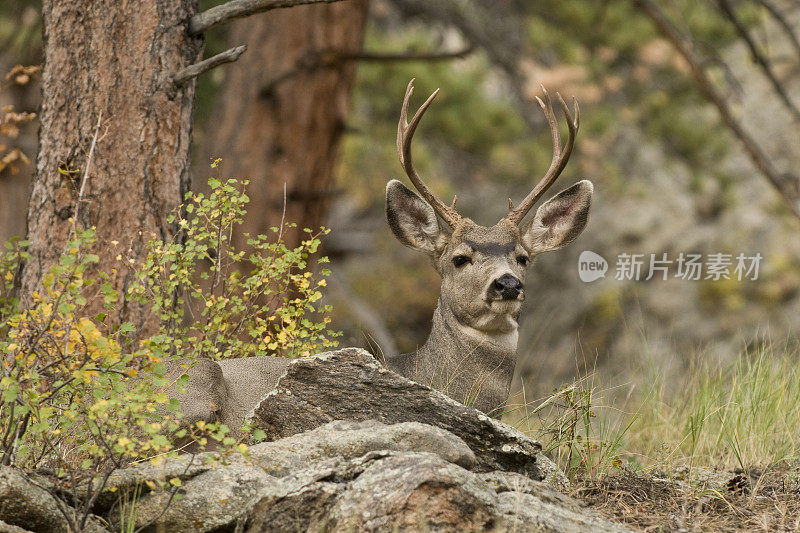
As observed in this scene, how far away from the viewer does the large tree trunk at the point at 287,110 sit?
27.9 feet


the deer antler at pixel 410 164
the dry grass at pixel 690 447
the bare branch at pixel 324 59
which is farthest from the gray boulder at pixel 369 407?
the bare branch at pixel 324 59

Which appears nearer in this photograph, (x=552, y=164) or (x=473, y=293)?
(x=473, y=293)

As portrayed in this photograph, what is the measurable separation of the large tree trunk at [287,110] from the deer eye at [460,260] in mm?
3317

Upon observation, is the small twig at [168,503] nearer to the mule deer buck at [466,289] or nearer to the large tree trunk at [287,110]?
the mule deer buck at [466,289]

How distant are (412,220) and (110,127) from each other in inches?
62.6

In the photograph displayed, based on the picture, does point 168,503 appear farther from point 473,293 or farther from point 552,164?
point 552,164

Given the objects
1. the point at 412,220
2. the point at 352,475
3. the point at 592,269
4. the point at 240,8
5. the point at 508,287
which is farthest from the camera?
the point at 592,269

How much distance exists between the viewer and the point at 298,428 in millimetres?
4555

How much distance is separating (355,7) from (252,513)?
5713 millimetres

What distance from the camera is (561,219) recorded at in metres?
5.80

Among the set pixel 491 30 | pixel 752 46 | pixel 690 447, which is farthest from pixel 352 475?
pixel 491 30

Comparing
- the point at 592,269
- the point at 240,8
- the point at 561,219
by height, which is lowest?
the point at 592,269

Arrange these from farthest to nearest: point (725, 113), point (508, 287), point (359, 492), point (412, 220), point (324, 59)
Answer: point (324, 59)
point (725, 113)
point (412, 220)
point (508, 287)
point (359, 492)

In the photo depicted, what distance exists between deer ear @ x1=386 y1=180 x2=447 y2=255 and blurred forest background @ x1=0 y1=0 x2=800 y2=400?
2.94 m
